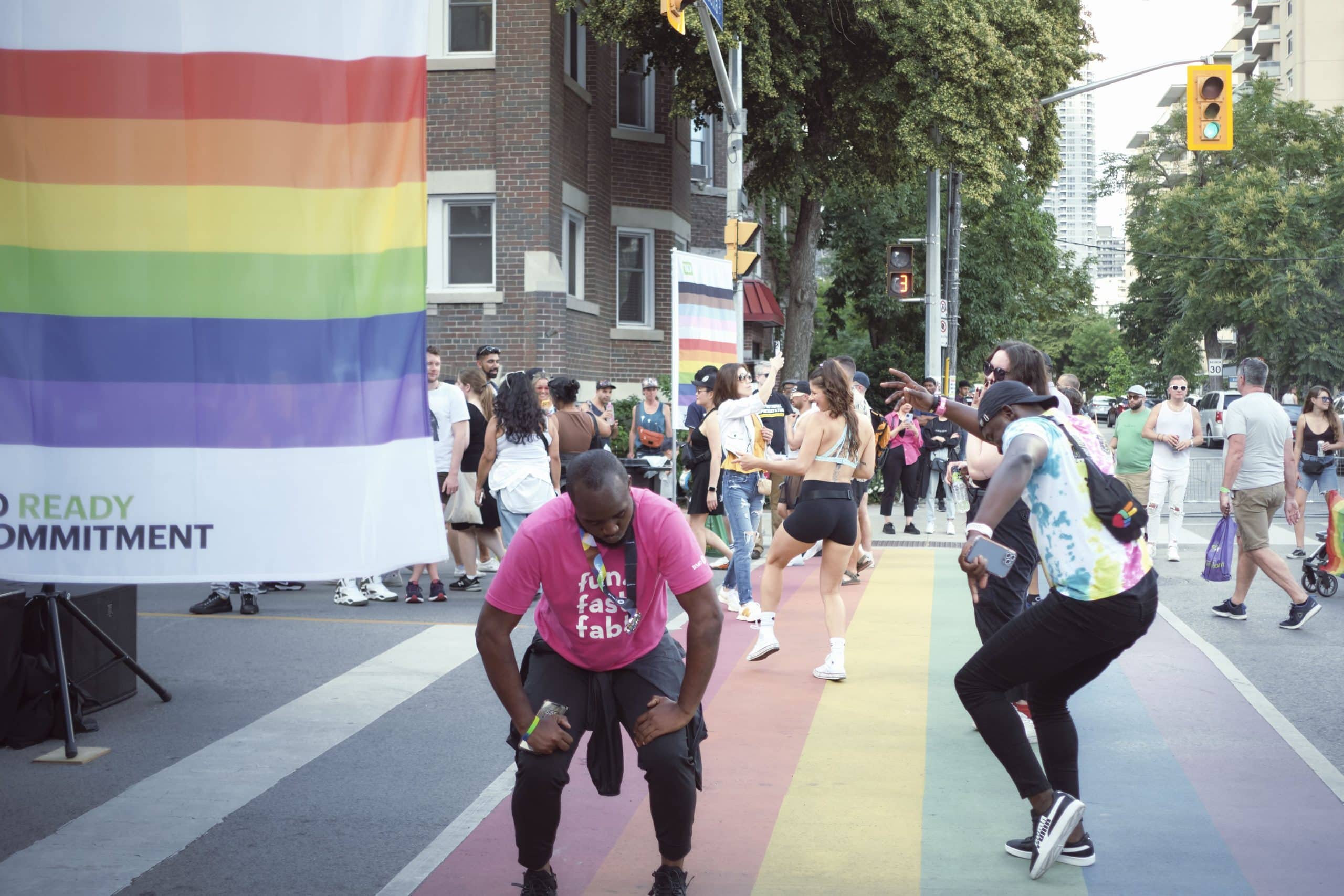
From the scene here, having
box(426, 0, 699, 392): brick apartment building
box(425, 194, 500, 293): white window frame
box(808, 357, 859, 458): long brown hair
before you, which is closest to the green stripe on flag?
box(808, 357, 859, 458): long brown hair

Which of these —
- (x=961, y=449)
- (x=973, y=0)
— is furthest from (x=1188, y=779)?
(x=973, y=0)

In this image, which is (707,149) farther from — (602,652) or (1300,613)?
(602,652)

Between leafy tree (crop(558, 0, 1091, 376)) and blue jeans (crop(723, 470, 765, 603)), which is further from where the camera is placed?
leafy tree (crop(558, 0, 1091, 376))

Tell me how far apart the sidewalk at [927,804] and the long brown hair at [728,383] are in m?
2.60

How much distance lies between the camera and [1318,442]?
13742mm

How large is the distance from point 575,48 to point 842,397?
15.0 meters

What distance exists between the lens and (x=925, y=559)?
48.8 feet

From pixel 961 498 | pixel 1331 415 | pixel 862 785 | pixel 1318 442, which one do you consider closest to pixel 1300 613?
pixel 1331 415

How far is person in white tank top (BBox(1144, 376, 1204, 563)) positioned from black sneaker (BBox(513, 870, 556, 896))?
1095 centimetres

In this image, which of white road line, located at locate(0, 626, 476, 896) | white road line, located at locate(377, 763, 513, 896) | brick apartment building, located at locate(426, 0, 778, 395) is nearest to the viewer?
white road line, located at locate(377, 763, 513, 896)

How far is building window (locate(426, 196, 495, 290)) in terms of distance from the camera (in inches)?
794

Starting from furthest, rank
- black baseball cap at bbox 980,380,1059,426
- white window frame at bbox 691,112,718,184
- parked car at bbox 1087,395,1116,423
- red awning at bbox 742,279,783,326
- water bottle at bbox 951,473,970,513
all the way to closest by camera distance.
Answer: parked car at bbox 1087,395,1116,423
red awning at bbox 742,279,783,326
white window frame at bbox 691,112,718,184
water bottle at bbox 951,473,970,513
black baseball cap at bbox 980,380,1059,426

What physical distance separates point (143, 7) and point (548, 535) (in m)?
2.02

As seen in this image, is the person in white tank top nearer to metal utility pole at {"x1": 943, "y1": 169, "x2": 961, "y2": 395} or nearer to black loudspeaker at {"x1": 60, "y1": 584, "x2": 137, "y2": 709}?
metal utility pole at {"x1": 943, "y1": 169, "x2": 961, "y2": 395}
